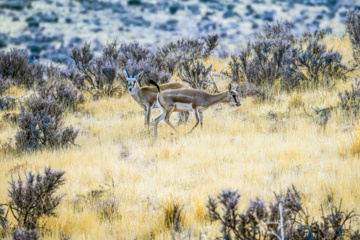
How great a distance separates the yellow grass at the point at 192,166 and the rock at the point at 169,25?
34.9 m

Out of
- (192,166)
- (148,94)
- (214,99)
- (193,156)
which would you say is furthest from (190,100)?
(192,166)

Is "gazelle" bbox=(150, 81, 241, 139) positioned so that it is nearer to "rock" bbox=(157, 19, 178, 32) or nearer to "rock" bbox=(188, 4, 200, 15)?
"rock" bbox=(157, 19, 178, 32)

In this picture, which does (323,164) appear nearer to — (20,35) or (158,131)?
(158,131)

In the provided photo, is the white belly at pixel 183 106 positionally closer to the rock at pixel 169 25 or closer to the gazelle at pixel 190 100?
the gazelle at pixel 190 100

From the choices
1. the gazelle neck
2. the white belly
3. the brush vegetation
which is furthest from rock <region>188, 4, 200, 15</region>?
the white belly

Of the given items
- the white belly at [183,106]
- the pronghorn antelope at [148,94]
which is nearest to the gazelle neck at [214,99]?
the white belly at [183,106]

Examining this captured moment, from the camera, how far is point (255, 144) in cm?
756

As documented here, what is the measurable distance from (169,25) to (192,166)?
131 feet

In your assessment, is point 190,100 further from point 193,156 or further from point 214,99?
point 193,156

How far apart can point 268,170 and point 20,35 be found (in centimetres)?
3889

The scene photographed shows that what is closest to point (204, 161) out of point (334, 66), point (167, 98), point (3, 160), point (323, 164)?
point (323, 164)

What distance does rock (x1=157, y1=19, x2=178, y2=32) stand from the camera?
43844mm

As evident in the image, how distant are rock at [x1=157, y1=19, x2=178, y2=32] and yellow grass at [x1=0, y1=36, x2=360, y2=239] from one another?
1376 inches

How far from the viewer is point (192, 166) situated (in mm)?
6746
